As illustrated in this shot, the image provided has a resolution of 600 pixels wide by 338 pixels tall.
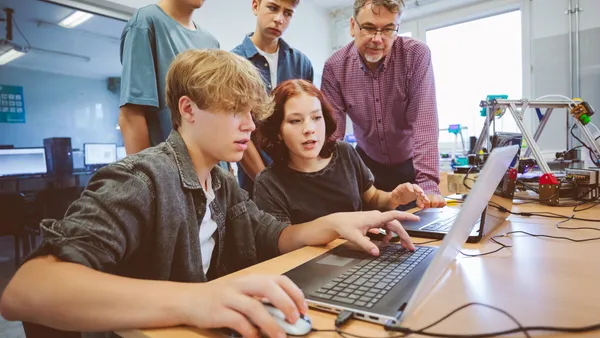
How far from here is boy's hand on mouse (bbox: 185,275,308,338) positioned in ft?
1.52

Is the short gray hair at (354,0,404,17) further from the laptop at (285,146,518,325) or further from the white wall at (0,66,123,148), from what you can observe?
the white wall at (0,66,123,148)

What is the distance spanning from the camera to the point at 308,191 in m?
1.34

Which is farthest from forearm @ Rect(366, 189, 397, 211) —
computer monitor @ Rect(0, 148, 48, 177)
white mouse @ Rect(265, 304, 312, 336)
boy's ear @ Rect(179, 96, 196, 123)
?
computer monitor @ Rect(0, 148, 48, 177)

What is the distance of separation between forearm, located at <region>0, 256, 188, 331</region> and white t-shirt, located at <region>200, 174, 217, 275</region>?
1.23 ft

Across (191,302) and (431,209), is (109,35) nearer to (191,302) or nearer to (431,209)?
(431,209)

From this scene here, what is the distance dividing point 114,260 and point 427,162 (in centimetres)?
128

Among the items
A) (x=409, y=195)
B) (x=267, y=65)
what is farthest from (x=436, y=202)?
(x=267, y=65)

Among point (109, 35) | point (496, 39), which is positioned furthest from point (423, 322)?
point (496, 39)

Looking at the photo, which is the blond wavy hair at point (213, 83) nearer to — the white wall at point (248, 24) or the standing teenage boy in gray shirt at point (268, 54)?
the standing teenage boy in gray shirt at point (268, 54)

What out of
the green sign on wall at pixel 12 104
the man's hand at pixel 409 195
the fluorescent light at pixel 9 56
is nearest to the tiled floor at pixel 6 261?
the green sign on wall at pixel 12 104

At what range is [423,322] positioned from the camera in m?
0.50

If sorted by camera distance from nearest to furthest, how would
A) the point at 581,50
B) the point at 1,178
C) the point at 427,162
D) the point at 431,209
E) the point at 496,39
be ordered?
the point at 431,209, the point at 427,162, the point at 1,178, the point at 581,50, the point at 496,39

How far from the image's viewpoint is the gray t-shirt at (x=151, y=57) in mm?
1299

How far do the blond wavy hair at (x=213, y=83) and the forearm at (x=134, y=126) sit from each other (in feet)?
1.32
